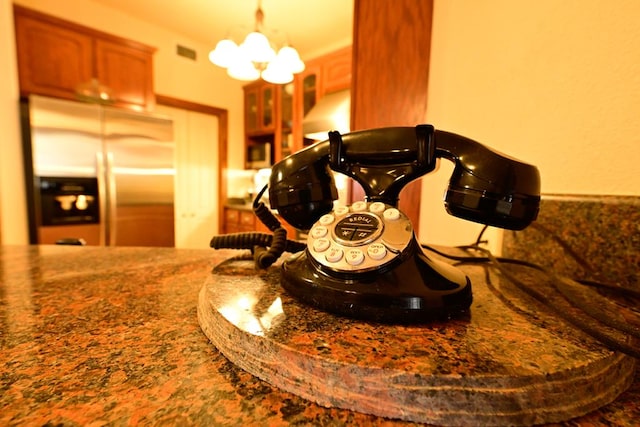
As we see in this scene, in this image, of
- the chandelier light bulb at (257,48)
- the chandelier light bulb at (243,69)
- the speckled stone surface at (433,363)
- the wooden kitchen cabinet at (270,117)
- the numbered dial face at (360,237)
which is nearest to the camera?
the speckled stone surface at (433,363)

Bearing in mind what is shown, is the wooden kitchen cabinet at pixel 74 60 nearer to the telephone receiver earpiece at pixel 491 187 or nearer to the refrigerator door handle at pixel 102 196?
the refrigerator door handle at pixel 102 196

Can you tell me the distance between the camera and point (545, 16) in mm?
604

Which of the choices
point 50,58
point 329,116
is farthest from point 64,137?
point 329,116

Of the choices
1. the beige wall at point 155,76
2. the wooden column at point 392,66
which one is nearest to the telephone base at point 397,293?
the wooden column at point 392,66

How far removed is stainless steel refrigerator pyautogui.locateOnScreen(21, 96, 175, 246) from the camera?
1769 mm

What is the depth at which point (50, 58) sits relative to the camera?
6.21ft

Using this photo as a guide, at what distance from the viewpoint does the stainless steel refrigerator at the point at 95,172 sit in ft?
5.80

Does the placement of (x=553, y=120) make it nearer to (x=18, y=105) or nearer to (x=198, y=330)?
(x=198, y=330)

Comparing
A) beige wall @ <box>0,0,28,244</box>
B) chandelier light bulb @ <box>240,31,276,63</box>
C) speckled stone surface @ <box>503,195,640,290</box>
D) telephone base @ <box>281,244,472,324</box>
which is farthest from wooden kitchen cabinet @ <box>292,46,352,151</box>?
telephone base @ <box>281,244,472,324</box>

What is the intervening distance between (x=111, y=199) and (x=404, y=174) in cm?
224

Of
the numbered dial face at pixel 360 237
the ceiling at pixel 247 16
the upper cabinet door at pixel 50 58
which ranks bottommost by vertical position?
the numbered dial face at pixel 360 237

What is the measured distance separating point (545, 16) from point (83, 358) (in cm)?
94

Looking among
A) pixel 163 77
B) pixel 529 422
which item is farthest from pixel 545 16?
pixel 163 77

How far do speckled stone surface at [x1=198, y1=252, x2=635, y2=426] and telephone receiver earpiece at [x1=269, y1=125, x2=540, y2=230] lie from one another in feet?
0.42
